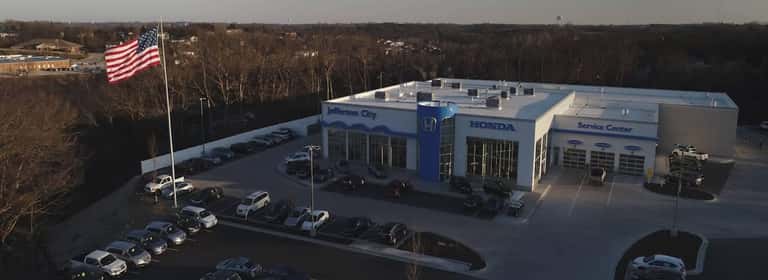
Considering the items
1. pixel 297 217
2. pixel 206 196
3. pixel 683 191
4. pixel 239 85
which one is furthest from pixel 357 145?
pixel 239 85

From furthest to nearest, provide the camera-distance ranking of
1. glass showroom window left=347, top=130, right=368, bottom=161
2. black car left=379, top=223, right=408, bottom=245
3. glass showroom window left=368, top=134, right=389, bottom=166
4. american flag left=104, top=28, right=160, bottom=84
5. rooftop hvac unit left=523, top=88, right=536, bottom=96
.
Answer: rooftop hvac unit left=523, top=88, right=536, bottom=96 → glass showroom window left=347, top=130, right=368, bottom=161 → glass showroom window left=368, top=134, right=389, bottom=166 → american flag left=104, top=28, right=160, bottom=84 → black car left=379, top=223, right=408, bottom=245

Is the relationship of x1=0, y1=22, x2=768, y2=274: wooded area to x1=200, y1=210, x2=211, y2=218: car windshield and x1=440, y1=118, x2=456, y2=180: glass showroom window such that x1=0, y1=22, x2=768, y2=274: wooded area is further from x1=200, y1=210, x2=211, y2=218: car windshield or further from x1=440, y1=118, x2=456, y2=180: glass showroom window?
x1=440, y1=118, x2=456, y2=180: glass showroom window

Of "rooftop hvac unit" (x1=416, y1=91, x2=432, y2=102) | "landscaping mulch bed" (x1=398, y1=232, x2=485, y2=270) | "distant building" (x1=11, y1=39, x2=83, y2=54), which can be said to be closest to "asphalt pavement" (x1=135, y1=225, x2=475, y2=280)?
"landscaping mulch bed" (x1=398, y1=232, x2=485, y2=270)

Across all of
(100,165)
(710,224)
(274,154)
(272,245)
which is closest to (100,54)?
(100,165)

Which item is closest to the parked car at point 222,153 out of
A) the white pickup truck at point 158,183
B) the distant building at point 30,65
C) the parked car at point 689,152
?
the white pickup truck at point 158,183

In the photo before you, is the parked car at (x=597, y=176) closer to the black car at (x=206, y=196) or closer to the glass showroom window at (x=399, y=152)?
the glass showroom window at (x=399, y=152)

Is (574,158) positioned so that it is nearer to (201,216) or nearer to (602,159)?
(602,159)

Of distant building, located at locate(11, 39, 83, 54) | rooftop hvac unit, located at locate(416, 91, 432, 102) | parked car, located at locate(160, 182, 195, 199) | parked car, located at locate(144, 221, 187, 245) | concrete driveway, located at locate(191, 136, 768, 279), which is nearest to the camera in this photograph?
concrete driveway, located at locate(191, 136, 768, 279)
